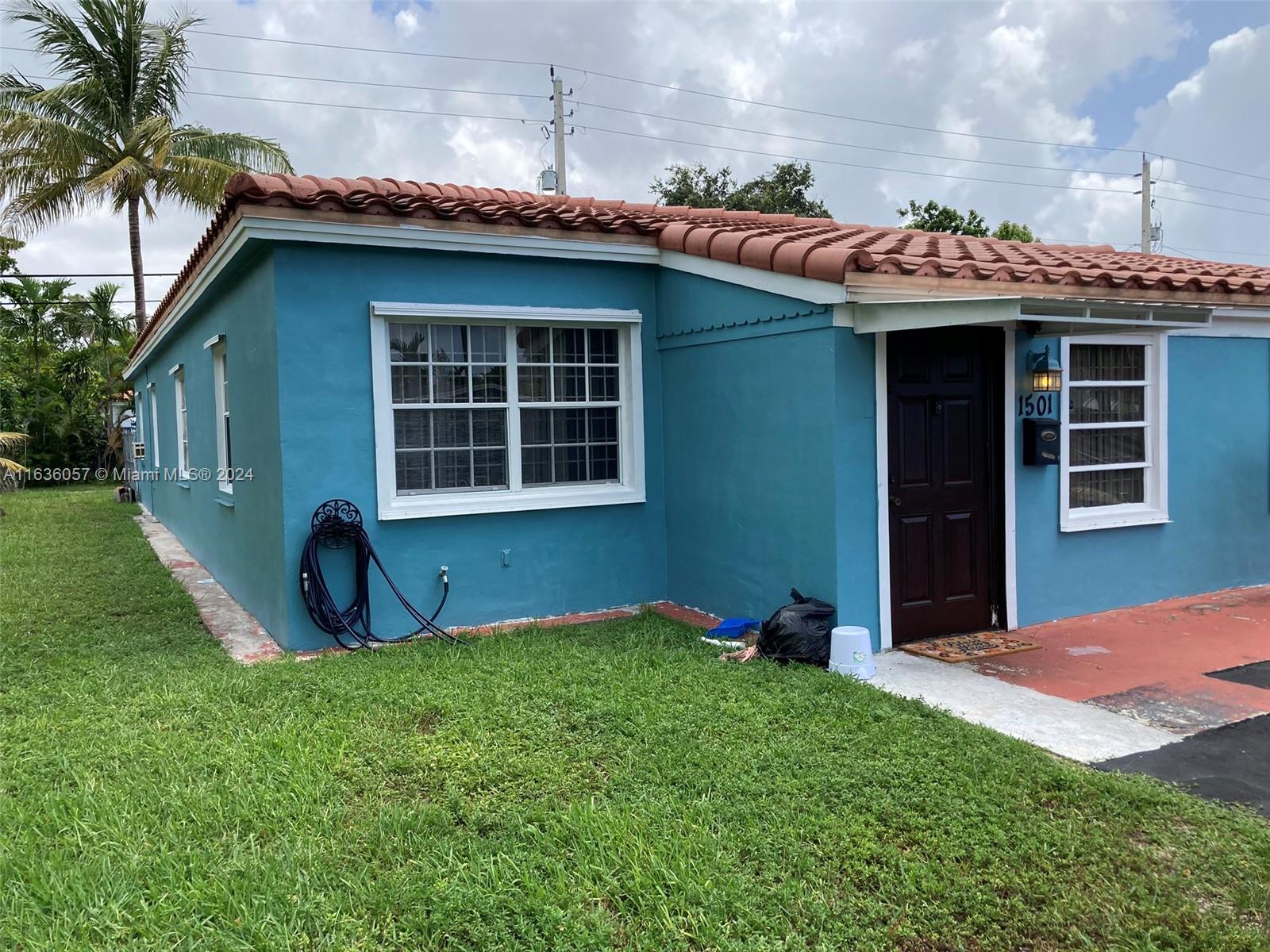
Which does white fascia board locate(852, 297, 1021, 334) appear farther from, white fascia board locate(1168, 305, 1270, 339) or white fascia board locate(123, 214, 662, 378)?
white fascia board locate(1168, 305, 1270, 339)

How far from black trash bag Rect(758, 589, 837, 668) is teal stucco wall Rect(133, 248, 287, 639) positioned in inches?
141

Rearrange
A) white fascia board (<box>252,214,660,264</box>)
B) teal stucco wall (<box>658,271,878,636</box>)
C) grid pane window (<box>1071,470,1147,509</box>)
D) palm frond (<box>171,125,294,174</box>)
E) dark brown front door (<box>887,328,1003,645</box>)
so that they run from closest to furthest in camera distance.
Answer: teal stucco wall (<box>658,271,878,636</box>)
white fascia board (<box>252,214,660,264</box>)
dark brown front door (<box>887,328,1003,645</box>)
grid pane window (<box>1071,470,1147,509</box>)
palm frond (<box>171,125,294,174</box>)

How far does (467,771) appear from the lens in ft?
13.5

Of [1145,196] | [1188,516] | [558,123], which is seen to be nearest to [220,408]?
[1188,516]

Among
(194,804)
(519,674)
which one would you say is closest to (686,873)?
Answer: (194,804)

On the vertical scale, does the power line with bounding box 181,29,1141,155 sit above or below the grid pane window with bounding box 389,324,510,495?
above

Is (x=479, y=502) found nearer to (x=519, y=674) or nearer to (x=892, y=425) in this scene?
(x=519, y=674)

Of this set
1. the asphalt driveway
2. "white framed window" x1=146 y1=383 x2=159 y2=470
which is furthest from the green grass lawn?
"white framed window" x1=146 y1=383 x2=159 y2=470

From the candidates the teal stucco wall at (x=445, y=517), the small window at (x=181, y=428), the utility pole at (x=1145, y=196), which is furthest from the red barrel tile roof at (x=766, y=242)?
the utility pole at (x=1145, y=196)

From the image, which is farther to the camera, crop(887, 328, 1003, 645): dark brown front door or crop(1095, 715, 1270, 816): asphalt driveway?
crop(887, 328, 1003, 645): dark brown front door

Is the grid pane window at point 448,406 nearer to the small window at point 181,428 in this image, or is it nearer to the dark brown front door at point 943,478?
the dark brown front door at point 943,478

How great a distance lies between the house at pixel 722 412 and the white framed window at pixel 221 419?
2.58ft

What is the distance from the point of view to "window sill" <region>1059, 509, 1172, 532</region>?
727cm

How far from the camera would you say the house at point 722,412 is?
245 inches
